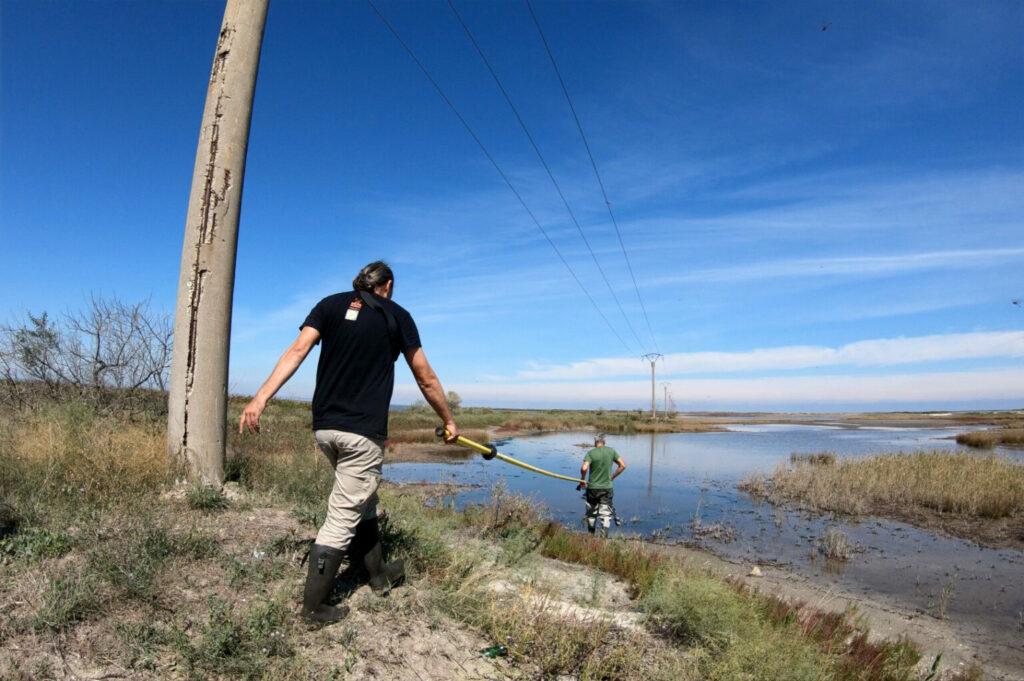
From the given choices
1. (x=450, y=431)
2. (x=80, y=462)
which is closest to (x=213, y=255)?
(x=80, y=462)

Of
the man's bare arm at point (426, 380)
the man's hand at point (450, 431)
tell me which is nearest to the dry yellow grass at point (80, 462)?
the man's hand at point (450, 431)

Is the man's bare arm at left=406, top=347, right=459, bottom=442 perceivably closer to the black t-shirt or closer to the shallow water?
the black t-shirt

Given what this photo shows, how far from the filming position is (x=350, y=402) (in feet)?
12.0

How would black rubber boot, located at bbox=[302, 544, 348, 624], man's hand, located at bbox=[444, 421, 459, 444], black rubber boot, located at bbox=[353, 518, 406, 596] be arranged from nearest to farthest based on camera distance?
1. black rubber boot, located at bbox=[302, 544, 348, 624]
2. black rubber boot, located at bbox=[353, 518, 406, 596]
3. man's hand, located at bbox=[444, 421, 459, 444]

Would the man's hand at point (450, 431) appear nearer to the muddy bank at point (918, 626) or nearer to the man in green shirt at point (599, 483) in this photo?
the muddy bank at point (918, 626)

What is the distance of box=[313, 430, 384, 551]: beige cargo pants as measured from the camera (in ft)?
11.8

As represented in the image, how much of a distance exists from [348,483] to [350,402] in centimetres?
49

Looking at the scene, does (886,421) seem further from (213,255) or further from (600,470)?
(213,255)

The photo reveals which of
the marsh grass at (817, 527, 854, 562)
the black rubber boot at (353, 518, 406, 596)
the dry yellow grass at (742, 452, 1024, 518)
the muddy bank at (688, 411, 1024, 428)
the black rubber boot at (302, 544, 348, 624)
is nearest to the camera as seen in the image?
the black rubber boot at (302, 544, 348, 624)

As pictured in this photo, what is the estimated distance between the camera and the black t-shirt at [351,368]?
3.65m

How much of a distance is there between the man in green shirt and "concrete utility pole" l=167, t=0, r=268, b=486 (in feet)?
23.5

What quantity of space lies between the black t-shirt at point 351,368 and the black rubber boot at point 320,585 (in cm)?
74

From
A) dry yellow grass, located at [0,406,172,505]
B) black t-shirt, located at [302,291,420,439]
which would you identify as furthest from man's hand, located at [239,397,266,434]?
dry yellow grass, located at [0,406,172,505]

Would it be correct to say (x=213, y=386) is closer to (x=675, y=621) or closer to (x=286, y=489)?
(x=286, y=489)
